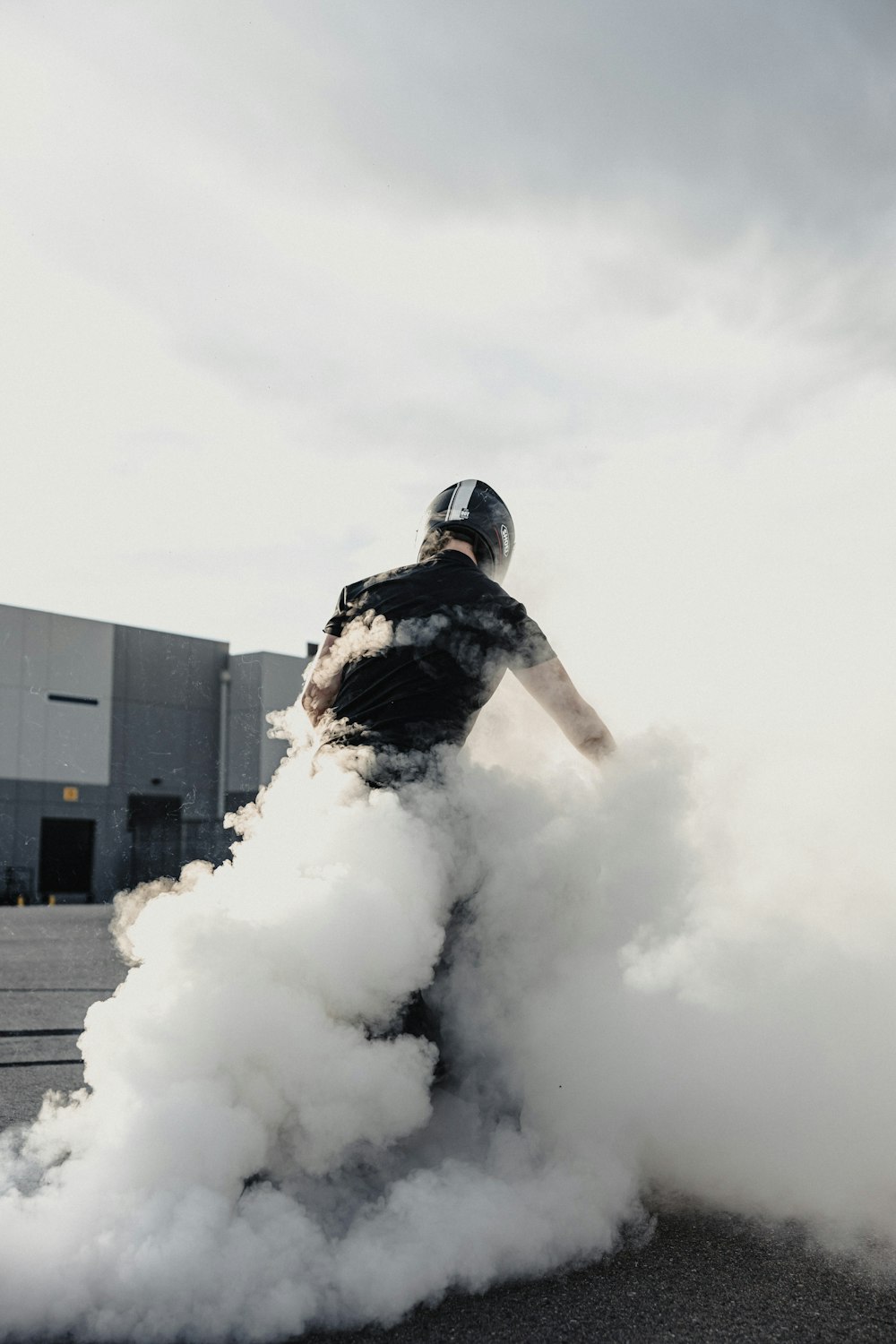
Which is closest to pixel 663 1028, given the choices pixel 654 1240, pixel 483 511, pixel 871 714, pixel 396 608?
pixel 654 1240

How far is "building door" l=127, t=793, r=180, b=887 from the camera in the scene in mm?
26172

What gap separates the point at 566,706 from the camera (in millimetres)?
3211

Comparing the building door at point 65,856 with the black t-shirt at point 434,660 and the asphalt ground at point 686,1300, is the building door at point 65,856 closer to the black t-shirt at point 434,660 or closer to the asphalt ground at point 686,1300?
the black t-shirt at point 434,660

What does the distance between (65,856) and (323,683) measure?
24.3 m

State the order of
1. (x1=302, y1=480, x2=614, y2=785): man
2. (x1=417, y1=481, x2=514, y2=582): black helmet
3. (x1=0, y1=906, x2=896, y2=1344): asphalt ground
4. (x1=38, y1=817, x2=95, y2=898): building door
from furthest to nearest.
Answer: (x1=38, y1=817, x2=95, y2=898): building door, (x1=417, y1=481, x2=514, y2=582): black helmet, (x1=302, y1=480, x2=614, y2=785): man, (x1=0, y1=906, x2=896, y2=1344): asphalt ground

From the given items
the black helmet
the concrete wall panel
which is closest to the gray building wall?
the concrete wall panel

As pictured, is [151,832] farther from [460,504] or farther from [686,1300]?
[686,1300]

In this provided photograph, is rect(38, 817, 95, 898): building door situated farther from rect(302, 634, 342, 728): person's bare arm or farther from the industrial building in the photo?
rect(302, 634, 342, 728): person's bare arm

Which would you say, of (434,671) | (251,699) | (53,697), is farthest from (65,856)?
(434,671)

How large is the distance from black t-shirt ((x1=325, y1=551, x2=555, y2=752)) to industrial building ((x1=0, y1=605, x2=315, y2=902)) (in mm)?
20537

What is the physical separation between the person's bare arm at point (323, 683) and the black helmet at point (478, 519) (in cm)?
49

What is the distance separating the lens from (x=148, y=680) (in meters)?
27.4

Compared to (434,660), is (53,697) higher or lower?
higher

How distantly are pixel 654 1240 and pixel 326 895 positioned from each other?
119 centimetres
